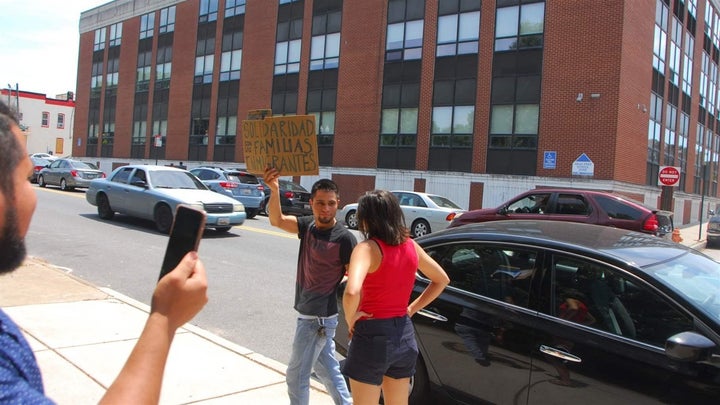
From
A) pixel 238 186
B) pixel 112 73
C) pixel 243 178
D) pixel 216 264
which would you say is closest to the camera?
pixel 216 264

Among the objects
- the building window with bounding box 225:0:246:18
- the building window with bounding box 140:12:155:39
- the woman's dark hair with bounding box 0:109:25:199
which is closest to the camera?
the woman's dark hair with bounding box 0:109:25:199

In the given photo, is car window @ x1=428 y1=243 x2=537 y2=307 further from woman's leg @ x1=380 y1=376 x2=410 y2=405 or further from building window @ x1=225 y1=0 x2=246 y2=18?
building window @ x1=225 y1=0 x2=246 y2=18

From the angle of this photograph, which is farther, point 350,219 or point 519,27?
point 519,27

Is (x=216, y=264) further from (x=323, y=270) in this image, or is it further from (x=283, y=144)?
(x=323, y=270)

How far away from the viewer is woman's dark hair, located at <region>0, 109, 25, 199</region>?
106 centimetres

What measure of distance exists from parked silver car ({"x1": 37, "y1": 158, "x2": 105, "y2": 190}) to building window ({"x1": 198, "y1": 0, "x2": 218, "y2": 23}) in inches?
586

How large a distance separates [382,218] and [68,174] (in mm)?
25223

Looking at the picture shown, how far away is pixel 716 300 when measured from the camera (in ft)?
10.6

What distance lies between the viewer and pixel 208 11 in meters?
35.9

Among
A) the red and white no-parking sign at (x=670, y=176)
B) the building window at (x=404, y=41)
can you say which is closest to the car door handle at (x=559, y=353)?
the red and white no-parking sign at (x=670, y=176)

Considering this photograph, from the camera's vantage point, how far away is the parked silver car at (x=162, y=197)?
12695mm

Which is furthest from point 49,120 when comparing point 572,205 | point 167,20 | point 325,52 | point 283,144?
point 283,144

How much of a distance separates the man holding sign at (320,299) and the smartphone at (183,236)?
2.24 metres

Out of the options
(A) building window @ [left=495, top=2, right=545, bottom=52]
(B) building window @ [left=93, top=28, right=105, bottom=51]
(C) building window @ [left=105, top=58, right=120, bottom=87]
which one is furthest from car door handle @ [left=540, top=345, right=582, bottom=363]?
(B) building window @ [left=93, top=28, right=105, bottom=51]
